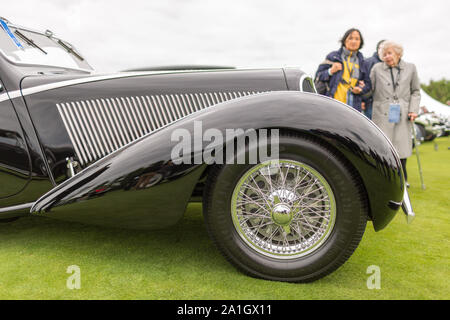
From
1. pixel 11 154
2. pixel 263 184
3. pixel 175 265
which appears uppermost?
pixel 11 154

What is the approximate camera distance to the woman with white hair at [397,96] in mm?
4414

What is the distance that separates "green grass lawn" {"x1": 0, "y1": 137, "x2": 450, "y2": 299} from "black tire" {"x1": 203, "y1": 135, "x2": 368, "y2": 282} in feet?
0.34

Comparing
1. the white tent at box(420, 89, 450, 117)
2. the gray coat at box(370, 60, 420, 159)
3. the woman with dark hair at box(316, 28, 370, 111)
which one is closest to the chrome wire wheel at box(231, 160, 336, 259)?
the woman with dark hair at box(316, 28, 370, 111)

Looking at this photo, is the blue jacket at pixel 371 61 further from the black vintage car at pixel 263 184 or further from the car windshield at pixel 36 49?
the car windshield at pixel 36 49

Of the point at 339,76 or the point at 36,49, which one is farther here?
the point at 339,76

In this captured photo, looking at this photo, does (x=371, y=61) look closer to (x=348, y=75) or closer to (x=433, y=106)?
(x=348, y=75)

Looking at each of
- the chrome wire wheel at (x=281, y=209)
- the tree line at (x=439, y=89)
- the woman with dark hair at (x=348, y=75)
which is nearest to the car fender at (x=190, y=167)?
the chrome wire wheel at (x=281, y=209)

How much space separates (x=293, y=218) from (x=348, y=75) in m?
3.06

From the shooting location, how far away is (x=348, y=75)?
4.46m

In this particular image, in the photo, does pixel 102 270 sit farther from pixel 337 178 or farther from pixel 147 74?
pixel 337 178

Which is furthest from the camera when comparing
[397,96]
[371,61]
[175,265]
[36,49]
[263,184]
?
[371,61]

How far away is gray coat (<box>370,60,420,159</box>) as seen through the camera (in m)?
4.44

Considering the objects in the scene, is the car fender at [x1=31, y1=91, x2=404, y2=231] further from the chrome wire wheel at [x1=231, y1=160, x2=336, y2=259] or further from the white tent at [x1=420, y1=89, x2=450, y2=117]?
the white tent at [x1=420, y1=89, x2=450, y2=117]

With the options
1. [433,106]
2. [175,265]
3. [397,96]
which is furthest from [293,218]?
[433,106]
